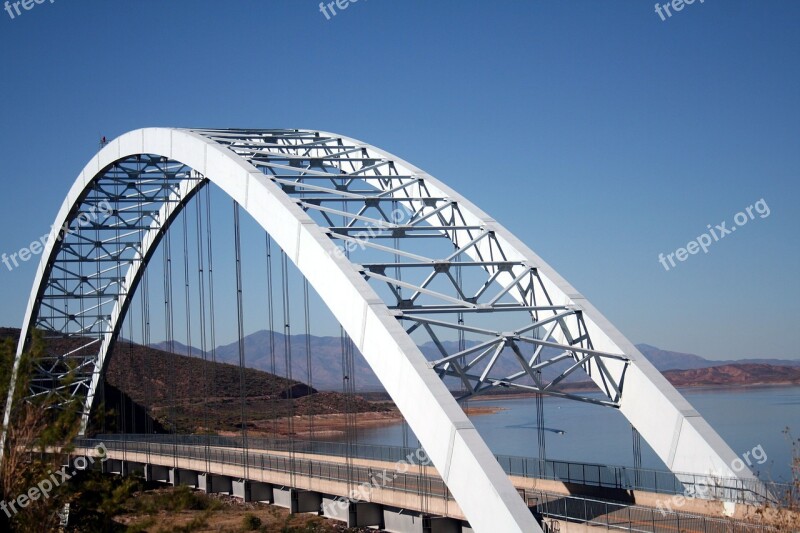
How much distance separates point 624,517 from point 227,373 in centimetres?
6986

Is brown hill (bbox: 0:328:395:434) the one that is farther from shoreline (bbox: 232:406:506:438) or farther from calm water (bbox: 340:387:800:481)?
calm water (bbox: 340:387:800:481)

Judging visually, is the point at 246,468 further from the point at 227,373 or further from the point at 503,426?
the point at 227,373

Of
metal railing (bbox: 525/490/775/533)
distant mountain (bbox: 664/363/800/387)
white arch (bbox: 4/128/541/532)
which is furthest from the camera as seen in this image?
distant mountain (bbox: 664/363/800/387)

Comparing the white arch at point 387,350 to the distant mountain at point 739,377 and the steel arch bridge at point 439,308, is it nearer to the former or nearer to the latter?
the steel arch bridge at point 439,308

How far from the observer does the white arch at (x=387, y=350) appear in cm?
1159

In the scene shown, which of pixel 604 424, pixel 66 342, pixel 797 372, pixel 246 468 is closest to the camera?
pixel 246 468

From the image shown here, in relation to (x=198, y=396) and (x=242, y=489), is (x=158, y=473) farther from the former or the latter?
(x=198, y=396)

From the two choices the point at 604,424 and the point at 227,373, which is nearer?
the point at 604,424

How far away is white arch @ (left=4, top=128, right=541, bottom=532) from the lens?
1159cm

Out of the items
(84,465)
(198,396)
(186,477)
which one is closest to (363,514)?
(84,465)

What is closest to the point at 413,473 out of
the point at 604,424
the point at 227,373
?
the point at 604,424

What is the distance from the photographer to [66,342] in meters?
65.4

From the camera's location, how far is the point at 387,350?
46.2 feet

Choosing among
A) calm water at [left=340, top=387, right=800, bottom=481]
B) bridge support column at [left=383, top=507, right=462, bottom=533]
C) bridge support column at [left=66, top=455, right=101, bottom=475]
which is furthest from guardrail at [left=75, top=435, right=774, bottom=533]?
calm water at [left=340, top=387, right=800, bottom=481]
